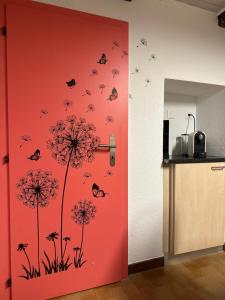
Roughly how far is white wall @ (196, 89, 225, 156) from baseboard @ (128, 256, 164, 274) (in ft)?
4.06

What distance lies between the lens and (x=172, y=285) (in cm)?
149

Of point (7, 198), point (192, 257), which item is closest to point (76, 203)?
point (7, 198)

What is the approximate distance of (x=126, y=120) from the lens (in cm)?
151

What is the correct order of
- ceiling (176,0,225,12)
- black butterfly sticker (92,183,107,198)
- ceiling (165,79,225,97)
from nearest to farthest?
black butterfly sticker (92,183,107,198) < ceiling (176,0,225,12) < ceiling (165,79,225,97)

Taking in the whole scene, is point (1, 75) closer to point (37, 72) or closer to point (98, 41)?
point (37, 72)

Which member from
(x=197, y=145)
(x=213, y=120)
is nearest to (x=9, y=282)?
(x=197, y=145)

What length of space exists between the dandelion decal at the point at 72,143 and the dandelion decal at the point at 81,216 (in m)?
0.10

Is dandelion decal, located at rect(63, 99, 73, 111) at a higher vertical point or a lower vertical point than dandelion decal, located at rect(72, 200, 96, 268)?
higher

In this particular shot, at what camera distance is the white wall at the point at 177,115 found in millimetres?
2230

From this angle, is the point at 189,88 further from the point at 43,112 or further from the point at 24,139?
the point at 24,139

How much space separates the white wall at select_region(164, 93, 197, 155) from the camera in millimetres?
2230

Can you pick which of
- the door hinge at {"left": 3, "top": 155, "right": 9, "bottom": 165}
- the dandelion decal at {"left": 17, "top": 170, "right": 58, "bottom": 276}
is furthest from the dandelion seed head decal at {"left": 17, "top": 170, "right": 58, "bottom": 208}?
the door hinge at {"left": 3, "top": 155, "right": 9, "bottom": 165}

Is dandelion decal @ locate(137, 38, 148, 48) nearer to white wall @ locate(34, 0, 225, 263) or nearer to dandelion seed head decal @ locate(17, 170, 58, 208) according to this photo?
white wall @ locate(34, 0, 225, 263)

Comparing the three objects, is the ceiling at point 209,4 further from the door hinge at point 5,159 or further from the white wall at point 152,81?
the door hinge at point 5,159
